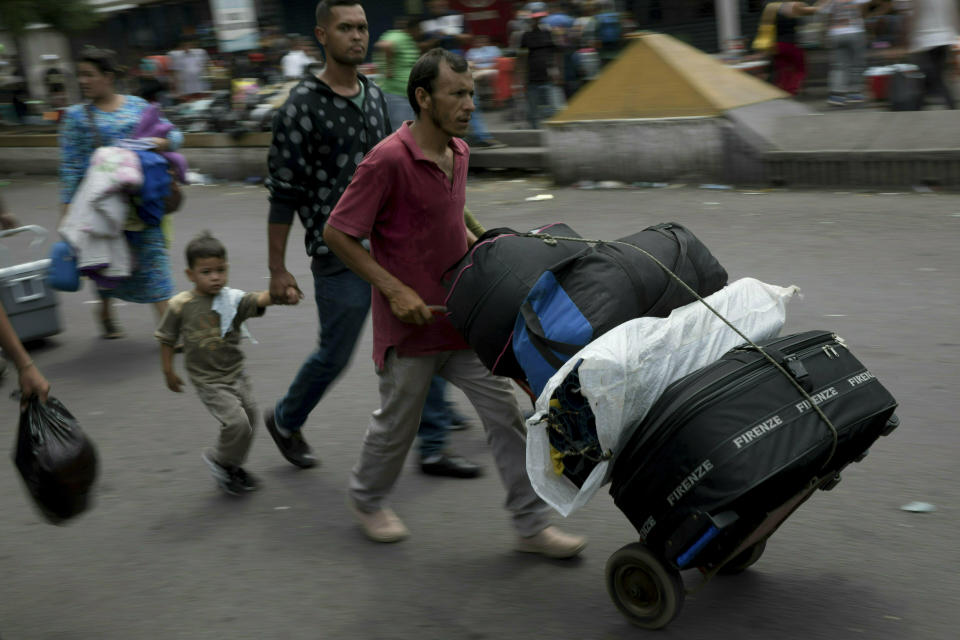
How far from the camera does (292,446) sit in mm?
4594

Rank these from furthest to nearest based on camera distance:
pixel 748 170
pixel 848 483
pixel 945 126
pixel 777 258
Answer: pixel 748 170
pixel 945 126
pixel 777 258
pixel 848 483

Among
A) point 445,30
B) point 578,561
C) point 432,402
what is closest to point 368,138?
point 432,402

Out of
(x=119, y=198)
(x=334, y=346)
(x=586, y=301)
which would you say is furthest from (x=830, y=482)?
(x=119, y=198)

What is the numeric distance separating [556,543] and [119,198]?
3.87 metres

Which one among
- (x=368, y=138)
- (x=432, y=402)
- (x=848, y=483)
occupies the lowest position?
(x=848, y=483)

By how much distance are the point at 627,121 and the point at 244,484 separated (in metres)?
6.88

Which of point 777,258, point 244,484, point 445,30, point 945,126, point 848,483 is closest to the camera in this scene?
point 848,483

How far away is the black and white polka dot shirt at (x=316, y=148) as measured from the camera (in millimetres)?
4070

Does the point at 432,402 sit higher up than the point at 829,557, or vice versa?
the point at 432,402

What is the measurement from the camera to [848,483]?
4.05 metres

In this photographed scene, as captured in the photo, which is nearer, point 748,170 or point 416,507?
point 416,507

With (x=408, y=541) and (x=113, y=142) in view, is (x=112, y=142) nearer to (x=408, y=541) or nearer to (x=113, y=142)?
(x=113, y=142)

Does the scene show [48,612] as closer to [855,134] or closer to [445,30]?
[855,134]

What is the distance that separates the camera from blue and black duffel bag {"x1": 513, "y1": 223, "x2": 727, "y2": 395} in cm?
288
